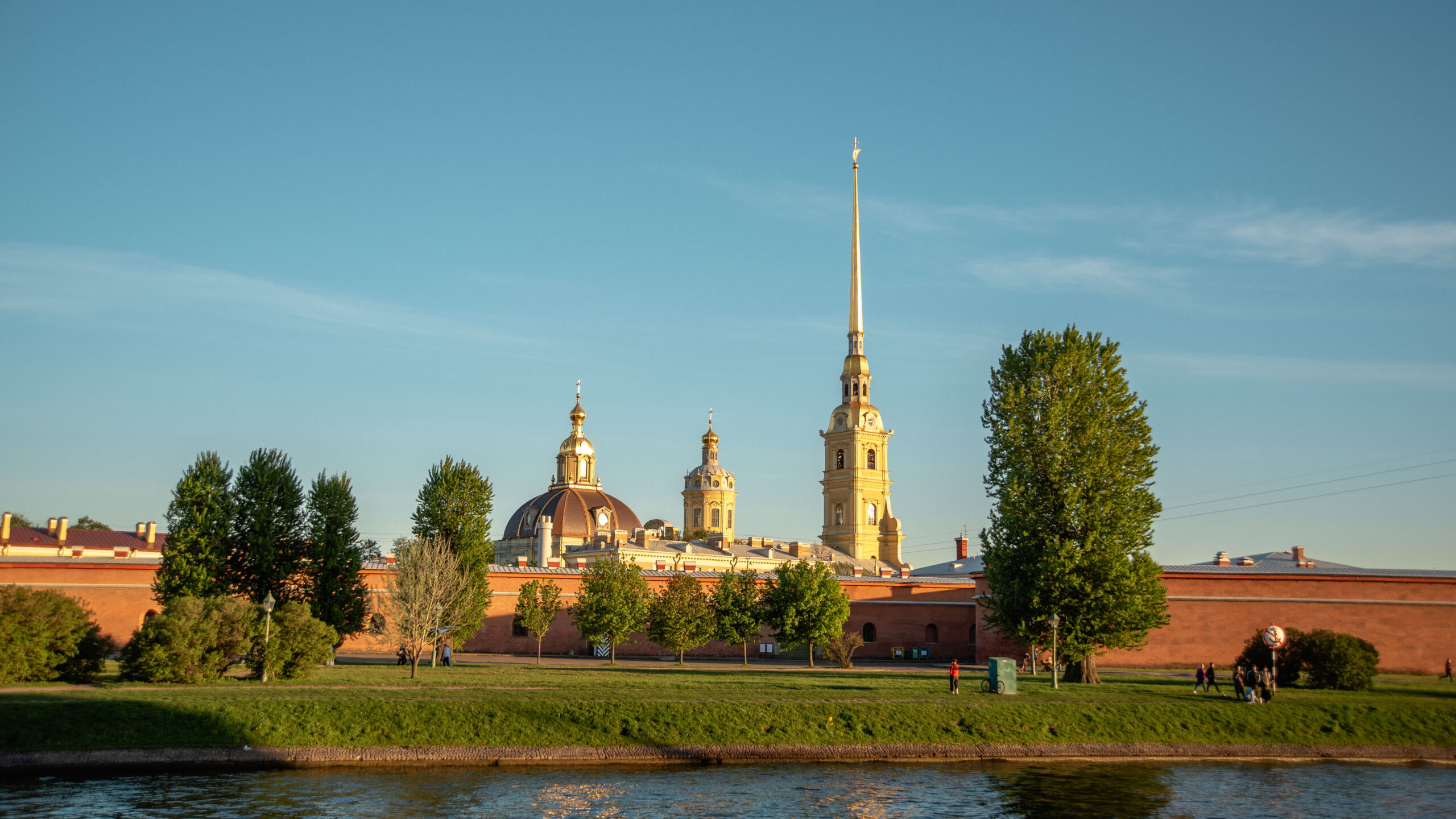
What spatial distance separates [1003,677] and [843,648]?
51.6 feet

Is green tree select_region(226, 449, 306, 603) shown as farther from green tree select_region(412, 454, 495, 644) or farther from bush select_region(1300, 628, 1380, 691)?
bush select_region(1300, 628, 1380, 691)

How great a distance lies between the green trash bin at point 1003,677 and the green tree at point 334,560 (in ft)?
73.9

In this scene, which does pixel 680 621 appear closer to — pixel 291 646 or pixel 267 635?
pixel 291 646

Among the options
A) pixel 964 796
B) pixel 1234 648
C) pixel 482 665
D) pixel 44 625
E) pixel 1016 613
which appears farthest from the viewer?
pixel 1234 648

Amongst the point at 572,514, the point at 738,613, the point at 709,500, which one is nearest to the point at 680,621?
the point at 738,613

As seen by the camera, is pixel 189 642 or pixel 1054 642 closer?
pixel 189 642

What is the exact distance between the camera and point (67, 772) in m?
21.0

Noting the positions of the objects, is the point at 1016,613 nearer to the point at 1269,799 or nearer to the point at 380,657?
the point at 1269,799

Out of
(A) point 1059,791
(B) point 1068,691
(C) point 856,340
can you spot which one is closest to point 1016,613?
(B) point 1068,691

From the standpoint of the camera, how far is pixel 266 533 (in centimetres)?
3838

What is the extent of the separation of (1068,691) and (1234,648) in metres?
16.2

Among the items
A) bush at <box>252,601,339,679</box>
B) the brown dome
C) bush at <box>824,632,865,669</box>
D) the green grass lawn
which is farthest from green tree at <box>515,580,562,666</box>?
the brown dome

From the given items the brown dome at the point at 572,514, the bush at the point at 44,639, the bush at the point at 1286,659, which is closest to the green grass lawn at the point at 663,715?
Result: the bush at the point at 44,639

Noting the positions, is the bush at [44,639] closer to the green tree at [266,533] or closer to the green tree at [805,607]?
the green tree at [266,533]
